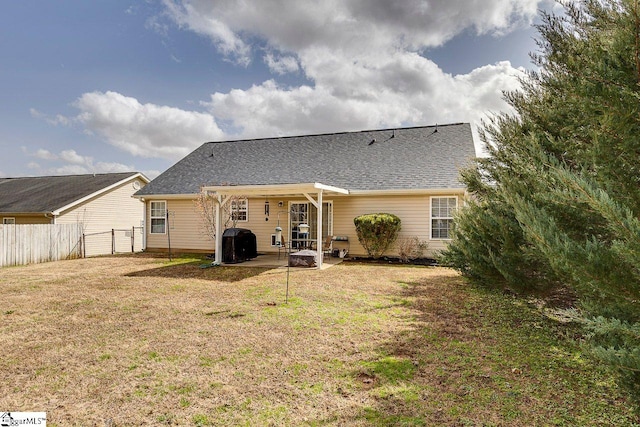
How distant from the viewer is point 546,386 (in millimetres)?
3311

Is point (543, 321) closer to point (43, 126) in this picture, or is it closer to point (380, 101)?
point (380, 101)

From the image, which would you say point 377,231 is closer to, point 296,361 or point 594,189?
point 296,361

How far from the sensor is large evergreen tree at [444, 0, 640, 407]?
6.94 feet

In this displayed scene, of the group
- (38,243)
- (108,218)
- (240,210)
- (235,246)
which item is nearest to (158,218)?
(240,210)

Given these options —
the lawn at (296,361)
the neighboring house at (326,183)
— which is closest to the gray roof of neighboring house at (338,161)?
the neighboring house at (326,183)

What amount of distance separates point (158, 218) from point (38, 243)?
4.56m

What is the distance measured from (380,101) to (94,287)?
15.2 metres

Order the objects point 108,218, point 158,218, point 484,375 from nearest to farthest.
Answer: point 484,375 < point 158,218 < point 108,218

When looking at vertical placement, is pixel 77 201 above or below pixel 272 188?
above

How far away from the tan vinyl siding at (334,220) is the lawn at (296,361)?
540 centimetres

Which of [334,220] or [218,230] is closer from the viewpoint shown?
[218,230]

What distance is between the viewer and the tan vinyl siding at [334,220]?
12789 mm

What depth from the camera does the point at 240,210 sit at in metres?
15.2

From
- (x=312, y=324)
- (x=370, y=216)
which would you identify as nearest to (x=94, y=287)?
(x=312, y=324)
